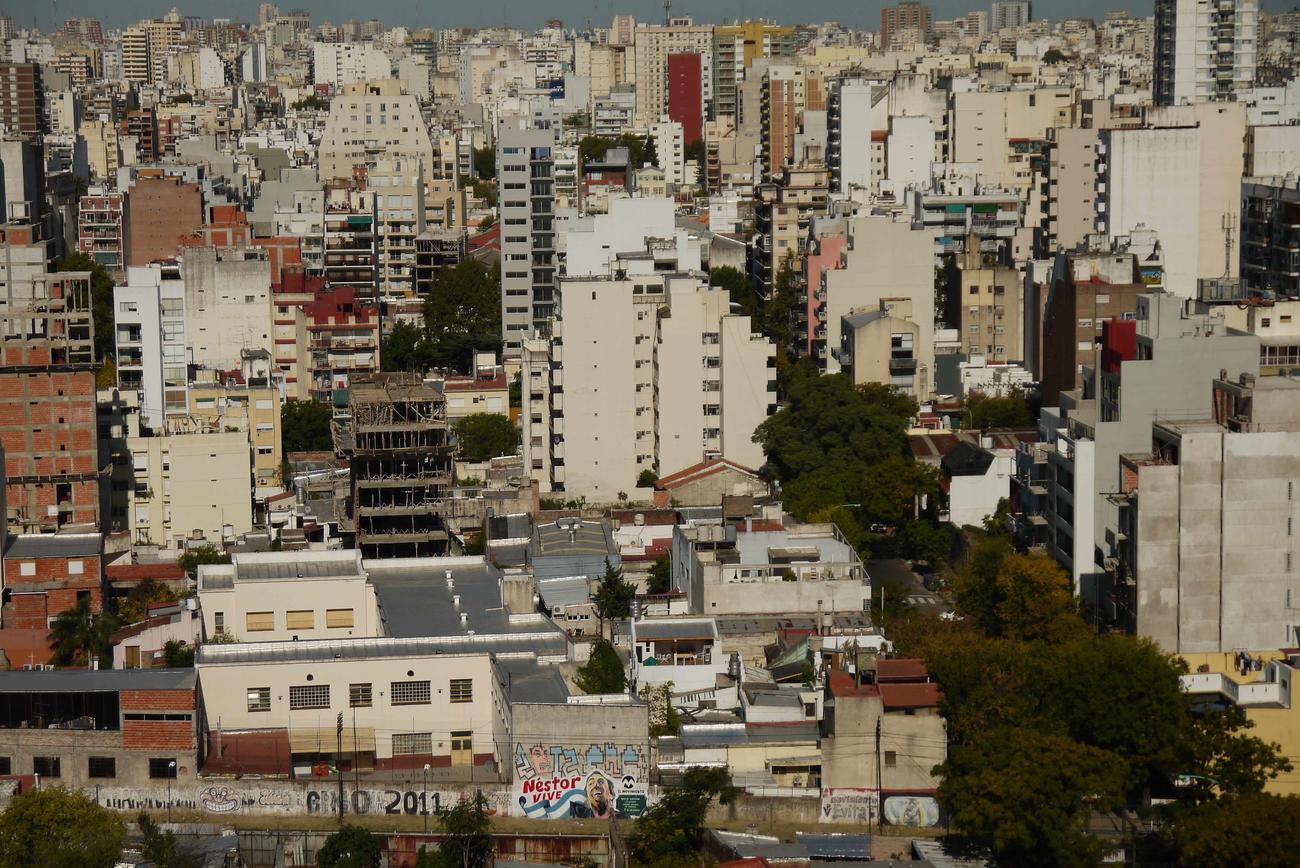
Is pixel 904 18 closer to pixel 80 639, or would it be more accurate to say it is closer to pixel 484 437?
pixel 484 437

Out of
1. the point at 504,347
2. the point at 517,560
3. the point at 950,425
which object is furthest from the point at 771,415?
the point at 504,347

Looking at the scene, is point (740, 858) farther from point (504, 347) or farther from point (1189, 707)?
point (504, 347)

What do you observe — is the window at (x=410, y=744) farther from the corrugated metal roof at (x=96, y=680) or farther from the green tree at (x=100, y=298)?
the green tree at (x=100, y=298)

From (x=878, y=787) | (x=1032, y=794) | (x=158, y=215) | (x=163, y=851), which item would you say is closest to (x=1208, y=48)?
(x=158, y=215)

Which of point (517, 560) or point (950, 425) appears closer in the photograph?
point (517, 560)

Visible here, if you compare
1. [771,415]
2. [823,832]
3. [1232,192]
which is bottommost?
[823,832]

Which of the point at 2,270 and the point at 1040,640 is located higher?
the point at 2,270

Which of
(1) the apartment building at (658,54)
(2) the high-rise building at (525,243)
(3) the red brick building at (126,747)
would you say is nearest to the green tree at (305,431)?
(2) the high-rise building at (525,243)
